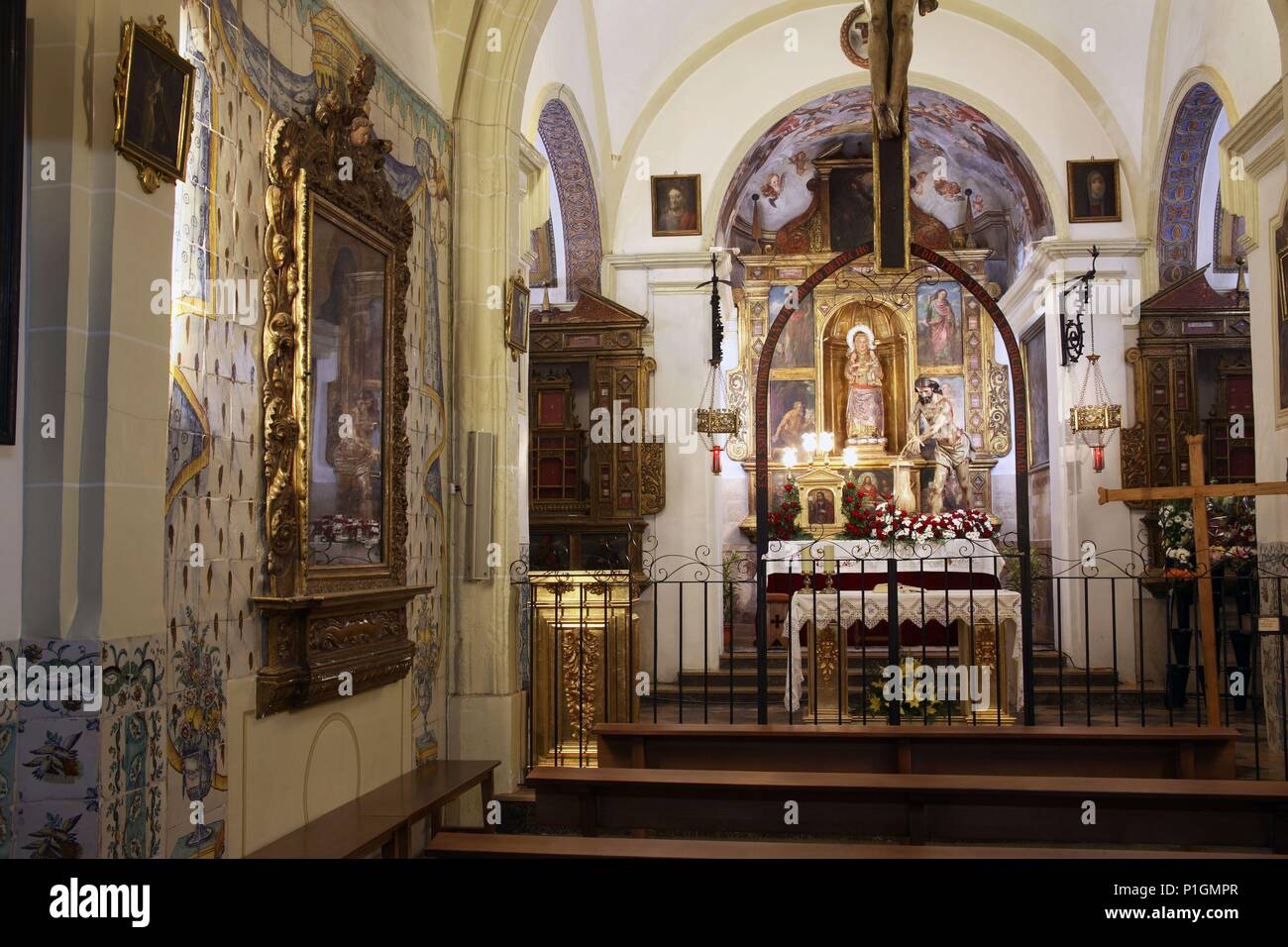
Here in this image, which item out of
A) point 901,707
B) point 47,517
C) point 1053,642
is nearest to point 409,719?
point 47,517

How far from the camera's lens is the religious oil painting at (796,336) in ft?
51.5

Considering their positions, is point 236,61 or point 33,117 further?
point 236,61

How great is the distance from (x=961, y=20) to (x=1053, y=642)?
7061mm

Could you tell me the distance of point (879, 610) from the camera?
29.9 feet

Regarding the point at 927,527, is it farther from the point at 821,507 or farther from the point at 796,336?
the point at 796,336

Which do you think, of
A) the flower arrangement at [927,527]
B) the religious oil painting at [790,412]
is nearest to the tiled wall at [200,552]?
the flower arrangement at [927,527]

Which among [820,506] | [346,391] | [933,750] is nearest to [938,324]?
[820,506]

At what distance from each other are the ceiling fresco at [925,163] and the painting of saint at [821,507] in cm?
367

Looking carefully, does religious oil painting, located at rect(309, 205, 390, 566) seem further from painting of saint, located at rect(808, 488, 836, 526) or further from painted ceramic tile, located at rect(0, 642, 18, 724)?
painting of saint, located at rect(808, 488, 836, 526)

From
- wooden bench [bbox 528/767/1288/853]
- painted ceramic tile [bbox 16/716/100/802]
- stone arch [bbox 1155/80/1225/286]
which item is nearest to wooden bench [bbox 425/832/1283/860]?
wooden bench [bbox 528/767/1288/853]

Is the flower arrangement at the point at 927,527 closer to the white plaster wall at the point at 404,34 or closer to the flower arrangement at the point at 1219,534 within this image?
the flower arrangement at the point at 1219,534

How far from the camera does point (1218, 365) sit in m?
12.3

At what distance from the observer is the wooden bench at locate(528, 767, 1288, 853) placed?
15.4 ft
